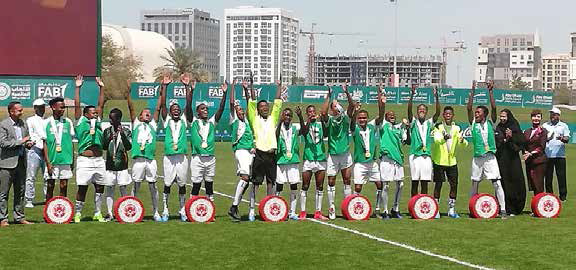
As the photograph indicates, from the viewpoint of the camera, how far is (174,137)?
48.0 ft

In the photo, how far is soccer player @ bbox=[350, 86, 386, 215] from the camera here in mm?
15156

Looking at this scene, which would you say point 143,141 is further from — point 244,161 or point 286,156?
point 286,156

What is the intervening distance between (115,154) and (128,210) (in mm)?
959

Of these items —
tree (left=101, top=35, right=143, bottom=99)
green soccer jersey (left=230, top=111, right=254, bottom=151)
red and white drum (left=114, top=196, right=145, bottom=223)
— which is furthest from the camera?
tree (left=101, top=35, right=143, bottom=99)

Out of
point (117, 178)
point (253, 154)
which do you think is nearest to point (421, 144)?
point (253, 154)

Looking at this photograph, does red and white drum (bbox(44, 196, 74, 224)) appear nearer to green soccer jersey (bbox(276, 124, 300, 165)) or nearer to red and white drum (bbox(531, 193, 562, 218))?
green soccer jersey (bbox(276, 124, 300, 165))

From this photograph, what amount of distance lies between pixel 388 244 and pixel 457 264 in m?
1.58

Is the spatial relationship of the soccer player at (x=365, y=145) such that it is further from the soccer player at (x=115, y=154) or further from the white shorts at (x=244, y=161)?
the soccer player at (x=115, y=154)

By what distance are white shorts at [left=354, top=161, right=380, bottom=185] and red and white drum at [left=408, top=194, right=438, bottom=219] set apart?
72 cm

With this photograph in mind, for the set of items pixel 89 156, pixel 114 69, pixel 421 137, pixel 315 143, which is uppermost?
pixel 114 69

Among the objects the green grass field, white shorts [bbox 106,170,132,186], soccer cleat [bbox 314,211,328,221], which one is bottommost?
the green grass field

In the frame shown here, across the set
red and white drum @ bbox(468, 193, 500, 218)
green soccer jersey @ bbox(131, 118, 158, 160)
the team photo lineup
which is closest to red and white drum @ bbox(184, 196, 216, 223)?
the team photo lineup

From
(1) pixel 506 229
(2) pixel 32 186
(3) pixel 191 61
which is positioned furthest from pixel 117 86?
(1) pixel 506 229

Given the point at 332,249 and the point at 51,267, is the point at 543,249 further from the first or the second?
the point at 51,267
